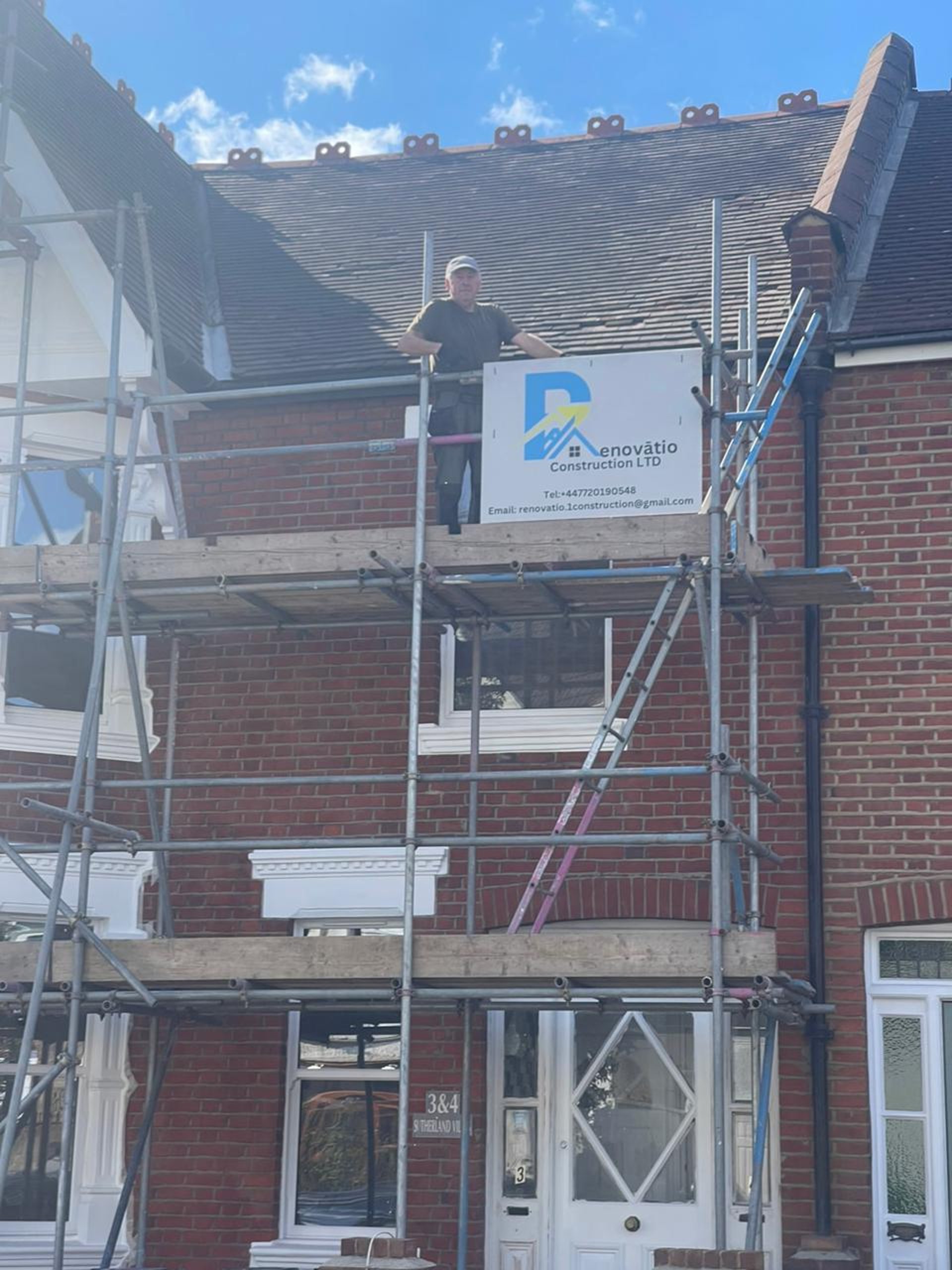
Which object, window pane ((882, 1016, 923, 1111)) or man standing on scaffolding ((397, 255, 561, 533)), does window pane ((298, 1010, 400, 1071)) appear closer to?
window pane ((882, 1016, 923, 1111))

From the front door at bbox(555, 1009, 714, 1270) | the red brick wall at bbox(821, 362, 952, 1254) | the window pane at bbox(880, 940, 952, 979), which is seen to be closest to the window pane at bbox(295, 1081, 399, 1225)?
the front door at bbox(555, 1009, 714, 1270)

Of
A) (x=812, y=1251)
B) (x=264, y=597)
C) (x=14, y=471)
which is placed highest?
(x=14, y=471)

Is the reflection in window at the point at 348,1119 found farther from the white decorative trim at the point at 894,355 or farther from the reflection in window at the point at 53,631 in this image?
the white decorative trim at the point at 894,355

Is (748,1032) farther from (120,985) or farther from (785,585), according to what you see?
(120,985)

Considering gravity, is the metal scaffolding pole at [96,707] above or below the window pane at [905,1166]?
above

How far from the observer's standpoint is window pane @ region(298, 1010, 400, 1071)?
1132 cm

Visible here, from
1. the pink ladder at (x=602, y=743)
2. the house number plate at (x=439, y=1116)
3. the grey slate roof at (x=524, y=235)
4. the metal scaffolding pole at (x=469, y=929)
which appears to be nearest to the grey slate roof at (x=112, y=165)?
the grey slate roof at (x=524, y=235)

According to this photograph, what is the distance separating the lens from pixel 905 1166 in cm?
1036

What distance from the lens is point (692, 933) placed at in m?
9.26

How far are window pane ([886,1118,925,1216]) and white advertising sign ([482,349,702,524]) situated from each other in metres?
3.67

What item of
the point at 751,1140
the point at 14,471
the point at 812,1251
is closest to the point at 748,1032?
Answer: the point at 751,1140

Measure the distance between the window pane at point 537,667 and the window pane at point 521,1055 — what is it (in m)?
1.89

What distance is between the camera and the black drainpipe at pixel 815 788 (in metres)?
10.3

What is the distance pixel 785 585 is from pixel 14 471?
4.67 m
